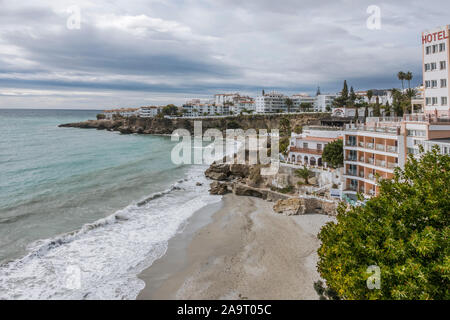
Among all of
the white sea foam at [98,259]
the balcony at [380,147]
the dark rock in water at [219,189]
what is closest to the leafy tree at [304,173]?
the balcony at [380,147]

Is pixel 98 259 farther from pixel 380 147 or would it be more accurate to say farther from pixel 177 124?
pixel 177 124

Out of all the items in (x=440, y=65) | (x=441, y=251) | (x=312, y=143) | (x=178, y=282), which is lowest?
(x=178, y=282)

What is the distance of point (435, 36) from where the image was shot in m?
29.3

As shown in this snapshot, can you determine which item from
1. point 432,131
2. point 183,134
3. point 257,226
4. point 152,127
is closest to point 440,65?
point 432,131

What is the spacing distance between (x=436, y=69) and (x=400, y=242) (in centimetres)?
2711

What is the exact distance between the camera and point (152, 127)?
142 meters

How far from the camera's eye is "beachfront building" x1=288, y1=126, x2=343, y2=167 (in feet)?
127

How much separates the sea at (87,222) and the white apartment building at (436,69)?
80.8ft

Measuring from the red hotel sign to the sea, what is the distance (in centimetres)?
2722

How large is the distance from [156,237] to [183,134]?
361 ft

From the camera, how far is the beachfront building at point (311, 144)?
38.8 m

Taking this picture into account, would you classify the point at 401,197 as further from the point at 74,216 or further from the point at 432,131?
the point at 74,216

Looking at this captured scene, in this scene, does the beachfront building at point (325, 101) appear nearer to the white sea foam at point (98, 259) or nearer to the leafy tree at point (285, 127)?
the leafy tree at point (285, 127)

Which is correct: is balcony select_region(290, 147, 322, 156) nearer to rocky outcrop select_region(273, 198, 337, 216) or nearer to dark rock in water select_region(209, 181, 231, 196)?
dark rock in water select_region(209, 181, 231, 196)
